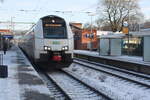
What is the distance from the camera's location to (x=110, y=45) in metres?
28.9

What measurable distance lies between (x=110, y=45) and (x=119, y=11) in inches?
1550

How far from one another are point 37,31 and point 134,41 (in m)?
14.0

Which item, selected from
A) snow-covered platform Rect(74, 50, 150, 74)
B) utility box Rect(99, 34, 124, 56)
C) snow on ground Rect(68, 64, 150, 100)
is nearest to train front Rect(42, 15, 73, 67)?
snow on ground Rect(68, 64, 150, 100)

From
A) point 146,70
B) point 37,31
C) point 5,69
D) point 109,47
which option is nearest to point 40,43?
point 37,31

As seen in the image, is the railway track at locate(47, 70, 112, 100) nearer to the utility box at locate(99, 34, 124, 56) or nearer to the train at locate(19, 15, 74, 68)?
the train at locate(19, 15, 74, 68)

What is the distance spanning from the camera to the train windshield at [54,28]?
16969 mm

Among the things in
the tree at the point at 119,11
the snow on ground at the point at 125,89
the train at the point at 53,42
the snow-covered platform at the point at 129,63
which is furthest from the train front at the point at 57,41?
the tree at the point at 119,11

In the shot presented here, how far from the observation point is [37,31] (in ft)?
55.7

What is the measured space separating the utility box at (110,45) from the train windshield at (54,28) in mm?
10721

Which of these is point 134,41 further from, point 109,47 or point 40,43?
point 40,43

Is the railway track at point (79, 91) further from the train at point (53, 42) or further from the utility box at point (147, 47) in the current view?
the utility box at point (147, 47)

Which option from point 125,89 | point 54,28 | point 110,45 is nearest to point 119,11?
point 110,45

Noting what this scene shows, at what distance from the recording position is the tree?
218 feet

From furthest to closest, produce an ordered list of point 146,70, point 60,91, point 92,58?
point 92,58, point 146,70, point 60,91
